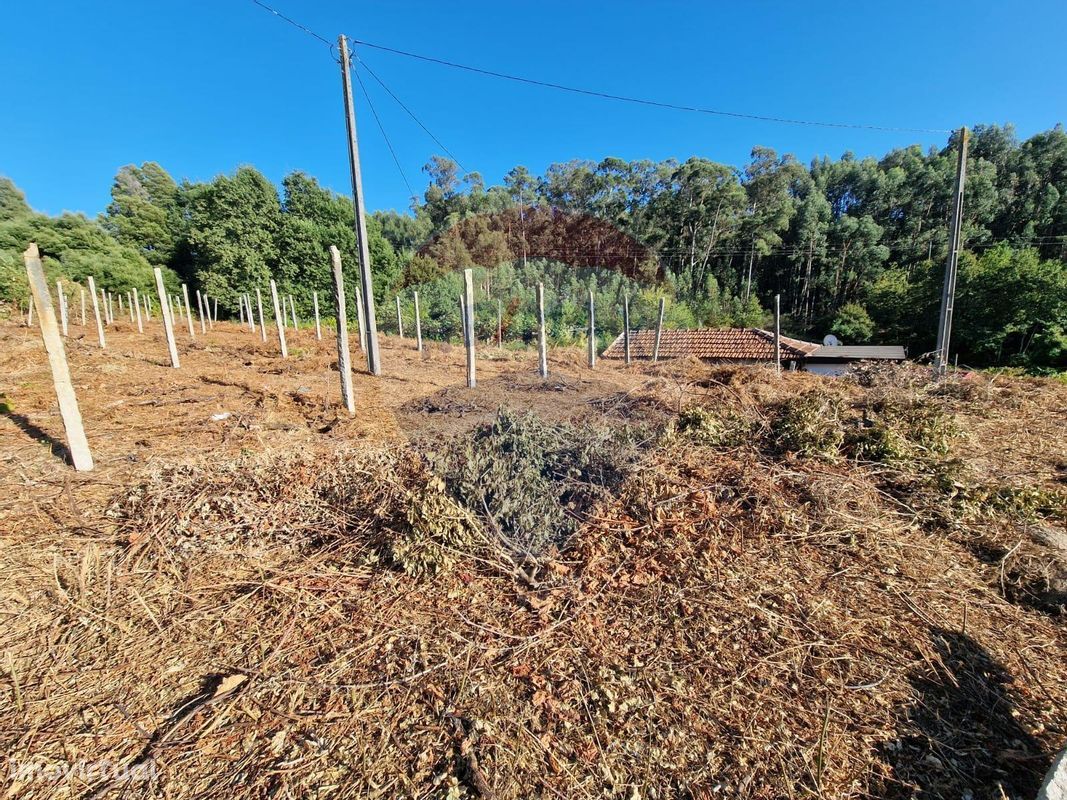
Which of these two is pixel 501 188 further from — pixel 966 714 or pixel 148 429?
pixel 966 714

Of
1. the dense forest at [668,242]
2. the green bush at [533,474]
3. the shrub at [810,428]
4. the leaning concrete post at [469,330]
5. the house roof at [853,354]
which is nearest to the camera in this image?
the green bush at [533,474]

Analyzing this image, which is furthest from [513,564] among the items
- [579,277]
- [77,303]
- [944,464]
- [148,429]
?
[579,277]

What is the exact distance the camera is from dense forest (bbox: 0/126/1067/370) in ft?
80.4

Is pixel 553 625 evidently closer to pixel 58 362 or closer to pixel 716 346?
pixel 58 362

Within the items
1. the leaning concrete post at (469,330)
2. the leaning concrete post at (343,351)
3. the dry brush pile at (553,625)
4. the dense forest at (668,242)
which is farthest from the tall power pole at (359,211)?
the dense forest at (668,242)

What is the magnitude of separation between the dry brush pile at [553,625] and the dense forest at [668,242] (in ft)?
63.9

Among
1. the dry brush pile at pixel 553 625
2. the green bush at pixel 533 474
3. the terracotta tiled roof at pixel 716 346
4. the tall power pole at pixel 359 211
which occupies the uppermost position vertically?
the tall power pole at pixel 359 211

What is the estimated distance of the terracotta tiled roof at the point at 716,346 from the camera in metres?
18.0

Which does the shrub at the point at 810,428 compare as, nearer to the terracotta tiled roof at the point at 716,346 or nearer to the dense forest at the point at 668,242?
the terracotta tiled roof at the point at 716,346

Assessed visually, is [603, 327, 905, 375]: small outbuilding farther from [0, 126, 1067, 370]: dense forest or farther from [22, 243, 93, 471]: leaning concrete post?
[22, 243, 93, 471]: leaning concrete post

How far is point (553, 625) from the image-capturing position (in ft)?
6.31

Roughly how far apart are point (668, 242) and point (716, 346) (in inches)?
912

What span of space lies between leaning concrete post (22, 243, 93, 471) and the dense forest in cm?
1964

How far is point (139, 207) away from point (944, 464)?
43395 millimetres
